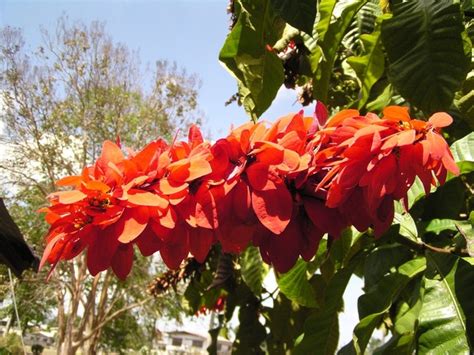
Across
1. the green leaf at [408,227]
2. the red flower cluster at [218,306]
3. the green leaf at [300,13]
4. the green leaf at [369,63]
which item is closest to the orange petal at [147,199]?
the green leaf at [300,13]

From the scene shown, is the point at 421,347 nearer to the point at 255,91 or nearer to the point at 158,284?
the point at 255,91

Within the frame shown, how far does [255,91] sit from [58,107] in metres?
10.6

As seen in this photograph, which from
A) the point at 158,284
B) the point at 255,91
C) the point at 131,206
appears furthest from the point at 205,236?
the point at 158,284

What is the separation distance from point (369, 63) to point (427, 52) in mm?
255

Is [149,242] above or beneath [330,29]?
beneath

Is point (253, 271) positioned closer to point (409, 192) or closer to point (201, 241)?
point (409, 192)

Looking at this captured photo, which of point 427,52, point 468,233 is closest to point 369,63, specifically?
point 427,52

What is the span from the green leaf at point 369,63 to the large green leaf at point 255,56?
181 millimetres

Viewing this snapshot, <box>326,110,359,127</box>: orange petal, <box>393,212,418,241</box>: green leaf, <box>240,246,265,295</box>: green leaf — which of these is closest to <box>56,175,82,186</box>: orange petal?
<box>326,110,359,127</box>: orange petal

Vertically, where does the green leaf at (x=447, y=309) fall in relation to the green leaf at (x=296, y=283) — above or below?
below

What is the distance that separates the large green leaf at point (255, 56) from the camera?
90 cm

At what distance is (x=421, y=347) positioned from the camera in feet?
2.08

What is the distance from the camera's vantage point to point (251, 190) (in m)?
0.41

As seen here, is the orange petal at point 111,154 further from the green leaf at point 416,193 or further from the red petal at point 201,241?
the green leaf at point 416,193
